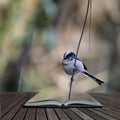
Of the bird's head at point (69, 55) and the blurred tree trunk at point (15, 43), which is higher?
the blurred tree trunk at point (15, 43)

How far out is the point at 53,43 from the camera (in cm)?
376

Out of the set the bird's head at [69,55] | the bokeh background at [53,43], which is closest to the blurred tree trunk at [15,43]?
the bokeh background at [53,43]

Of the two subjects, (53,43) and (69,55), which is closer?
(69,55)

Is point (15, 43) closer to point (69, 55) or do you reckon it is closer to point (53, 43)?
point (53, 43)

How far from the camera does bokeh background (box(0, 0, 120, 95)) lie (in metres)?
3.72

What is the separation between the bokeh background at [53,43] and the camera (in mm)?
3717

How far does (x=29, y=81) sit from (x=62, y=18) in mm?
794

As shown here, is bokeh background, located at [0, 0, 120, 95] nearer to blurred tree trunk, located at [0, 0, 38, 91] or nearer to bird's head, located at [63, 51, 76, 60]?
blurred tree trunk, located at [0, 0, 38, 91]

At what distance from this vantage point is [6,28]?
12.3 feet

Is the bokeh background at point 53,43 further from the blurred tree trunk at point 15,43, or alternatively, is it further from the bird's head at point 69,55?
the bird's head at point 69,55

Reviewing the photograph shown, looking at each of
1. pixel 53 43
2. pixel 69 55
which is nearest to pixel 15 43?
pixel 53 43

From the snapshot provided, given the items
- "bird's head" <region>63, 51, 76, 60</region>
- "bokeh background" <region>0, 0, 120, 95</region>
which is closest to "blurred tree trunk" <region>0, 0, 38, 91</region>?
"bokeh background" <region>0, 0, 120, 95</region>

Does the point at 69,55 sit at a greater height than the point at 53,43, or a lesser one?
lesser

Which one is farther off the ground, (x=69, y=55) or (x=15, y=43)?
(x=15, y=43)
